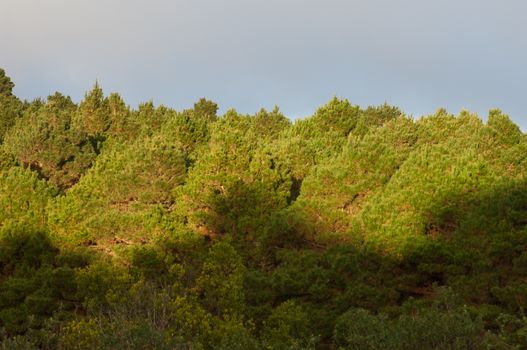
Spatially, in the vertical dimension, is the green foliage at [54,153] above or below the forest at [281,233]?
above

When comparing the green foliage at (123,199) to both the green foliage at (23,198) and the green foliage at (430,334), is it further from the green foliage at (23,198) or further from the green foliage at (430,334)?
the green foliage at (430,334)

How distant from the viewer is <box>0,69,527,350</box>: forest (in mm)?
28438

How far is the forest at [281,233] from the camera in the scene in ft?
93.3

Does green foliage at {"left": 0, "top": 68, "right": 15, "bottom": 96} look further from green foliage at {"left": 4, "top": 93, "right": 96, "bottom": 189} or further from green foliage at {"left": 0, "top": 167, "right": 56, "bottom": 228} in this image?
green foliage at {"left": 0, "top": 167, "right": 56, "bottom": 228}

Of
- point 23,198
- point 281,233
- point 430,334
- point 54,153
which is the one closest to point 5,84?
point 54,153

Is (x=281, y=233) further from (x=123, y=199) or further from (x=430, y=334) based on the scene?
(x=430, y=334)

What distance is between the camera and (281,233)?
116 ft

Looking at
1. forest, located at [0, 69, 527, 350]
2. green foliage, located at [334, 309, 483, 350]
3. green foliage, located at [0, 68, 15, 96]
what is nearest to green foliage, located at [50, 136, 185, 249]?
forest, located at [0, 69, 527, 350]

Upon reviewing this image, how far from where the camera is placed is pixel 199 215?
122ft

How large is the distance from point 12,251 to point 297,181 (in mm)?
17379

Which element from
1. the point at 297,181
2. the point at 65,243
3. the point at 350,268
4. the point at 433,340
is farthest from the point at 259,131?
the point at 433,340

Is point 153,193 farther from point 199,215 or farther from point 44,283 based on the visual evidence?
point 44,283

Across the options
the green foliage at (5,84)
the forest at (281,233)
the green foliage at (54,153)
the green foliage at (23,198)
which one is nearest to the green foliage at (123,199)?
the forest at (281,233)

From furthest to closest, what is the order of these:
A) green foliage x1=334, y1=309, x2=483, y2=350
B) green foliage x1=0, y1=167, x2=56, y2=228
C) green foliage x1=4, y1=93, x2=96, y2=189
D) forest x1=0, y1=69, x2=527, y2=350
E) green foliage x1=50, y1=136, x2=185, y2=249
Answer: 1. green foliage x1=4, y1=93, x2=96, y2=189
2. green foliage x1=0, y1=167, x2=56, y2=228
3. green foliage x1=50, y1=136, x2=185, y2=249
4. forest x1=0, y1=69, x2=527, y2=350
5. green foliage x1=334, y1=309, x2=483, y2=350
